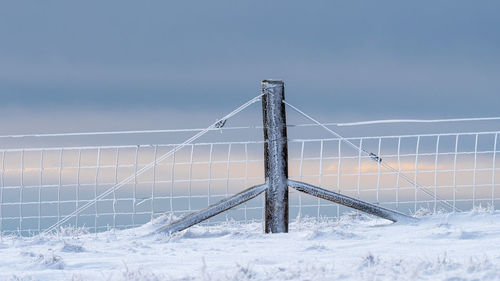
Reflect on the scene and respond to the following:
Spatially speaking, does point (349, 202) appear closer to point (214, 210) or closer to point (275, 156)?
point (275, 156)

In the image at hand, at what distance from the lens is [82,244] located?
6957mm

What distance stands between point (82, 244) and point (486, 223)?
14.8ft

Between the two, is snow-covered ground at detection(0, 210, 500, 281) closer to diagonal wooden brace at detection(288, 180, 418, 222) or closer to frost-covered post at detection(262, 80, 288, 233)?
diagonal wooden brace at detection(288, 180, 418, 222)

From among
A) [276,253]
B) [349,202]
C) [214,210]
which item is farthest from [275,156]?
[276,253]

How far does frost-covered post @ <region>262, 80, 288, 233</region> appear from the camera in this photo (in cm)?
770

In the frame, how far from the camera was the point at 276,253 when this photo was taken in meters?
5.84

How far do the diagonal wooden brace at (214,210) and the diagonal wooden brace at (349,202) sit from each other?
0.44 meters

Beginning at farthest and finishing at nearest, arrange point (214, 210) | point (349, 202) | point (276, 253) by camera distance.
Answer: point (349, 202) → point (214, 210) → point (276, 253)

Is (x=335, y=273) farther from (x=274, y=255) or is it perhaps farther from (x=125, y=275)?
(x=125, y=275)

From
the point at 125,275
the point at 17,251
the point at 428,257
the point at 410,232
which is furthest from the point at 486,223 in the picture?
the point at 17,251

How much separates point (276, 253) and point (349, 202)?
7.50ft

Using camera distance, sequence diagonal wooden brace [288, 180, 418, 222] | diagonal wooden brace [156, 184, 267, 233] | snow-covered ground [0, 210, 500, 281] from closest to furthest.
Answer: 1. snow-covered ground [0, 210, 500, 281]
2. diagonal wooden brace [156, 184, 267, 233]
3. diagonal wooden brace [288, 180, 418, 222]

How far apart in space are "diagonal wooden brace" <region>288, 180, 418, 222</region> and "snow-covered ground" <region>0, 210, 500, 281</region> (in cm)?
21

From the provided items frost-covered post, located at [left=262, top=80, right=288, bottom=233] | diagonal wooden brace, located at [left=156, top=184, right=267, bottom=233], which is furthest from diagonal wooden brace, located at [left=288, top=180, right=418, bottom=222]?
diagonal wooden brace, located at [left=156, top=184, right=267, bottom=233]
